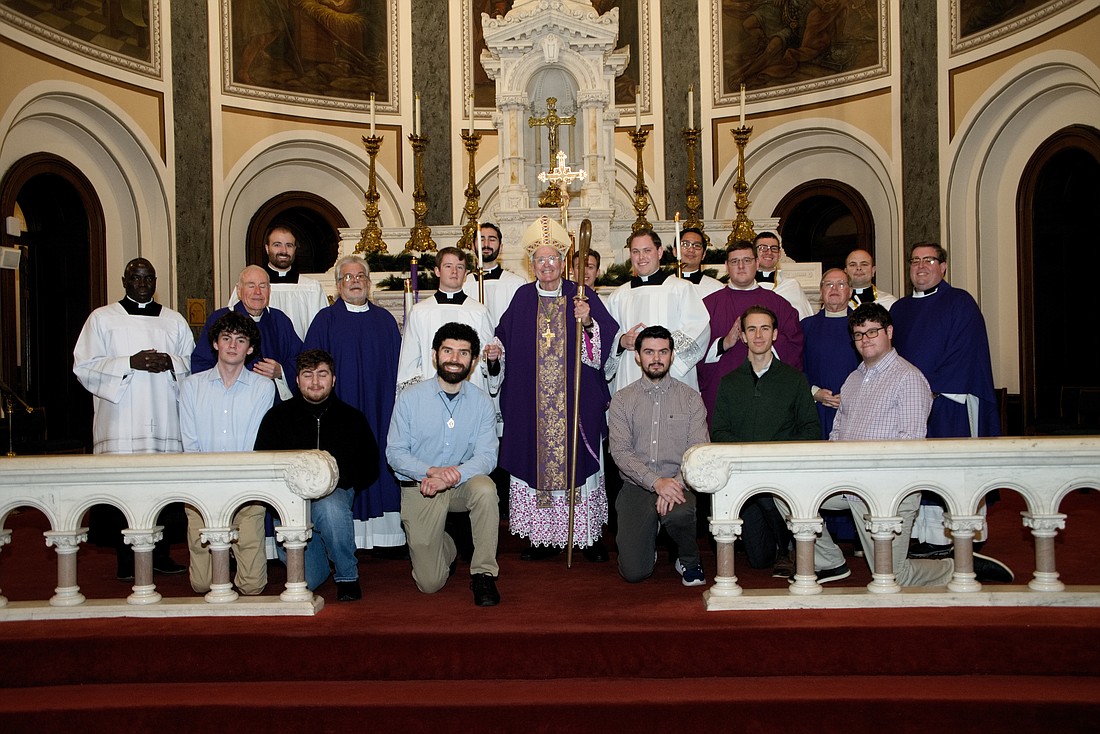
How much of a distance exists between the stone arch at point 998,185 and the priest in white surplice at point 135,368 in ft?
28.0

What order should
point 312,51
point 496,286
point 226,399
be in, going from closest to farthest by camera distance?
point 226,399, point 496,286, point 312,51

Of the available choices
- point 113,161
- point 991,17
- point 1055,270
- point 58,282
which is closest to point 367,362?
point 58,282

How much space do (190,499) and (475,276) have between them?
331 centimetres

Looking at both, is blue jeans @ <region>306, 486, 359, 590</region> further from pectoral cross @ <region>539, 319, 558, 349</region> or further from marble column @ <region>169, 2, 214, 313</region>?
marble column @ <region>169, 2, 214, 313</region>

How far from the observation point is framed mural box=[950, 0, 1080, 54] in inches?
383

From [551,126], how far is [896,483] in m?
6.29

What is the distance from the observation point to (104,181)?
1145cm

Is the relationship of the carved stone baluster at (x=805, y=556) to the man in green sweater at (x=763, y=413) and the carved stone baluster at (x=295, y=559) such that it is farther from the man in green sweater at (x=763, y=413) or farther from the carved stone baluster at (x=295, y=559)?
the carved stone baluster at (x=295, y=559)

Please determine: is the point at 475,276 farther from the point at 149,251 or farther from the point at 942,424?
the point at 149,251

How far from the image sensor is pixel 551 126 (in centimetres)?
972

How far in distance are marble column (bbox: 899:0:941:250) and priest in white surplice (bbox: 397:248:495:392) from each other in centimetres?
722

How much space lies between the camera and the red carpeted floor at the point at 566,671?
387 centimetres

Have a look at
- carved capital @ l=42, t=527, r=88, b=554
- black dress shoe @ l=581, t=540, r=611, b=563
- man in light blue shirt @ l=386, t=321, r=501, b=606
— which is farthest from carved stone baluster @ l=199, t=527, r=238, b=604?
black dress shoe @ l=581, t=540, r=611, b=563

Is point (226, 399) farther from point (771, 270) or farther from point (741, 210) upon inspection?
point (741, 210)
